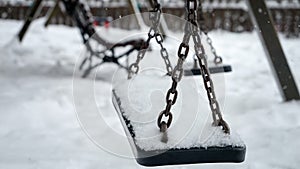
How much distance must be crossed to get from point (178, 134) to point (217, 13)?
20.6 ft

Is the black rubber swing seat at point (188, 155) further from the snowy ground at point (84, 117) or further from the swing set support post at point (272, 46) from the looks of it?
the swing set support post at point (272, 46)

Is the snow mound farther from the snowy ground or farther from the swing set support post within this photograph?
the swing set support post

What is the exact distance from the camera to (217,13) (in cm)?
711

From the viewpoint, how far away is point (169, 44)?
527cm

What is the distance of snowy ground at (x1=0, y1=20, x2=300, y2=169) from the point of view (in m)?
1.78

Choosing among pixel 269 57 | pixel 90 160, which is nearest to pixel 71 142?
pixel 90 160

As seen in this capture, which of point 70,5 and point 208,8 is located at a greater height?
point 70,5

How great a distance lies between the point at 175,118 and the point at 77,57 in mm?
3334

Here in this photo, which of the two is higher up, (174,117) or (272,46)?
(174,117)

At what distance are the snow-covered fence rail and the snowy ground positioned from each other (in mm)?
2698

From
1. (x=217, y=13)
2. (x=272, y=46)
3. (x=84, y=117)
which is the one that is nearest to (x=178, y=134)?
(x=84, y=117)

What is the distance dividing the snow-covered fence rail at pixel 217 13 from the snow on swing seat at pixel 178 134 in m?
4.94

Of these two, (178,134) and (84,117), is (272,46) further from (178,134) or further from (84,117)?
(178,134)

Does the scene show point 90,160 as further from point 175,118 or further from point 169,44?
point 169,44
